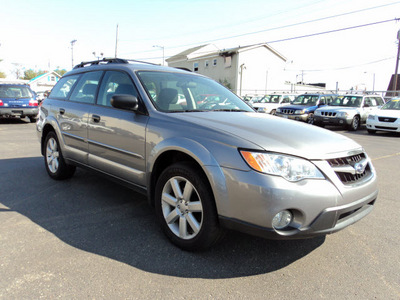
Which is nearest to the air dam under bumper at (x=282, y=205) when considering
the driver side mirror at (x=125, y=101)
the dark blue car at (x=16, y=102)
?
the driver side mirror at (x=125, y=101)

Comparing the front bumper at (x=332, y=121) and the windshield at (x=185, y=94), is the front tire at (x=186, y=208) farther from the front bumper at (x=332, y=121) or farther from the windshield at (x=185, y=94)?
the front bumper at (x=332, y=121)

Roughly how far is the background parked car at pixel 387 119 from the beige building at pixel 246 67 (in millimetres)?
21058

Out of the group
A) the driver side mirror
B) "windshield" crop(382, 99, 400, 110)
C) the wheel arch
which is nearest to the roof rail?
the driver side mirror

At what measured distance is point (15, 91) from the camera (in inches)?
552

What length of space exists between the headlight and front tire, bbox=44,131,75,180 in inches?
132

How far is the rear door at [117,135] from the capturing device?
3205mm

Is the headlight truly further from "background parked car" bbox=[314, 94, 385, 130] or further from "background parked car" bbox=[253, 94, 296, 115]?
"background parked car" bbox=[253, 94, 296, 115]

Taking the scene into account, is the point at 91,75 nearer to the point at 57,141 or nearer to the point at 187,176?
the point at 57,141

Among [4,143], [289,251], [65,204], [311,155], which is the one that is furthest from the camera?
[4,143]

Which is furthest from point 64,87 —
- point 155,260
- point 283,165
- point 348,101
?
point 348,101

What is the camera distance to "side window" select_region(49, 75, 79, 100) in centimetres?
466

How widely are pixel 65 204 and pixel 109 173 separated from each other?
788 millimetres

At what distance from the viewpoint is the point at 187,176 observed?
8.71ft

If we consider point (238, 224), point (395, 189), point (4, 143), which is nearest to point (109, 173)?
point (238, 224)
